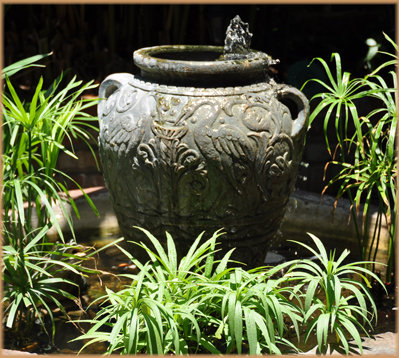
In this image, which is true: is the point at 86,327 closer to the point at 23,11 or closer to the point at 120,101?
the point at 120,101

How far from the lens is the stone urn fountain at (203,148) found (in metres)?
3.10

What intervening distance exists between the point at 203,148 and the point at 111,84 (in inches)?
25.0

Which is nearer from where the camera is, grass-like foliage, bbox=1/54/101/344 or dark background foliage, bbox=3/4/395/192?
grass-like foliage, bbox=1/54/101/344

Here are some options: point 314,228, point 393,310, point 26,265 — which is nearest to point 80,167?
point 314,228

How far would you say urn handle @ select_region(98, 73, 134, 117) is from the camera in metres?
3.38

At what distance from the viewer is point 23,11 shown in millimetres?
5652

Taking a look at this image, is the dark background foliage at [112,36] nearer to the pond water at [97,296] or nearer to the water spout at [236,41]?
the pond water at [97,296]

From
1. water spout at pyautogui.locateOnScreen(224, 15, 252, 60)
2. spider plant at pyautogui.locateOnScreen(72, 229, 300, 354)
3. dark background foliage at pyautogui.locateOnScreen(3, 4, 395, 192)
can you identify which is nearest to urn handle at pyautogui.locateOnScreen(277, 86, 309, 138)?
water spout at pyautogui.locateOnScreen(224, 15, 252, 60)

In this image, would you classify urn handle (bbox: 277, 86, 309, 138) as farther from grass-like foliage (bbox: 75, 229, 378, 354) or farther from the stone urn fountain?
grass-like foliage (bbox: 75, 229, 378, 354)

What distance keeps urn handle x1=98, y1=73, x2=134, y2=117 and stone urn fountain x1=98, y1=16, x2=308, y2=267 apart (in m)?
0.04

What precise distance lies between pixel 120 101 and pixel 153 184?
42 cm

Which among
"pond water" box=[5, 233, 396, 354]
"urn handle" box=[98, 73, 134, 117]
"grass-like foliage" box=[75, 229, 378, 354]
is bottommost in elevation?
"pond water" box=[5, 233, 396, 354]

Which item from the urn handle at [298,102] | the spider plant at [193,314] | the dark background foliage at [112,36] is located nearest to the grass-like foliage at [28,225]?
the spider plant at [193,314]

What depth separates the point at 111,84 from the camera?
343cm
